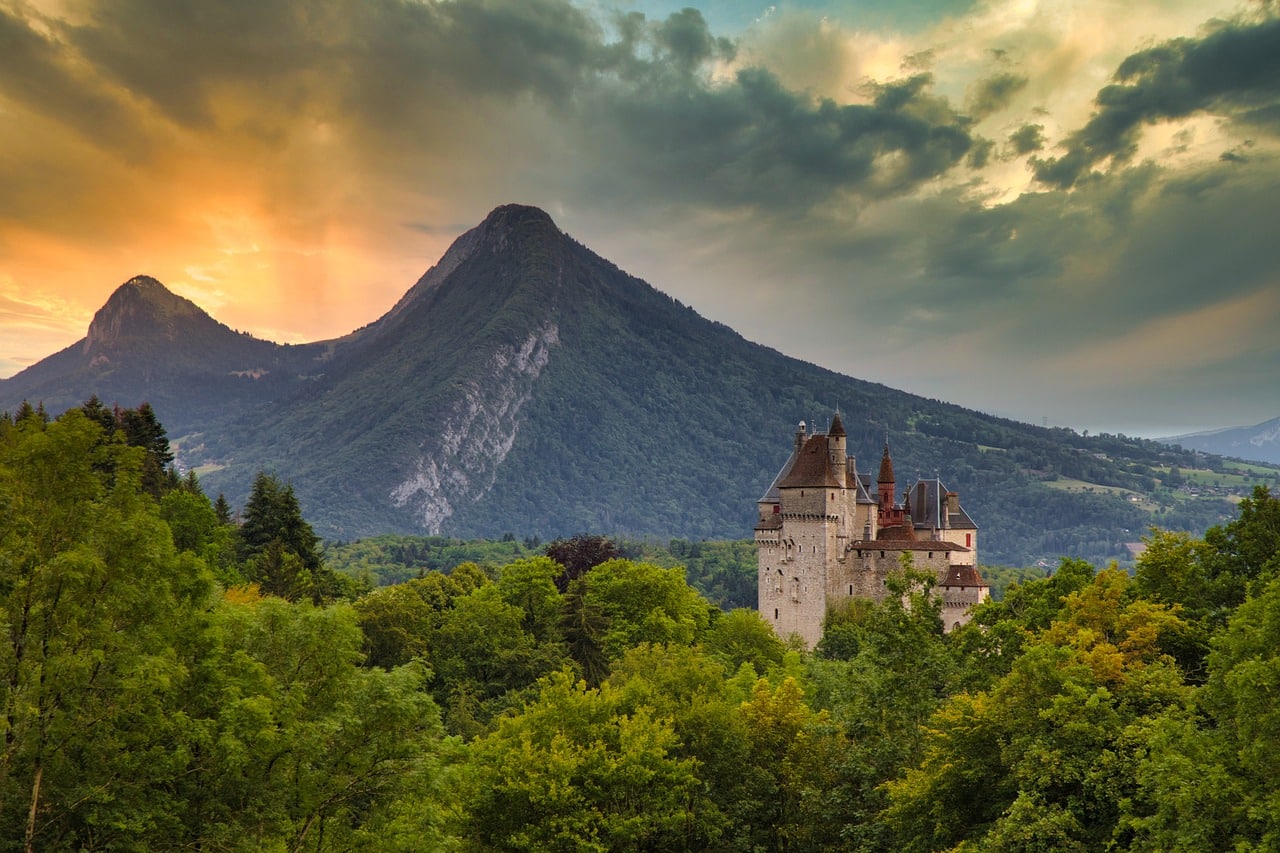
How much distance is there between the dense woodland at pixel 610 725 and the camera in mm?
18641

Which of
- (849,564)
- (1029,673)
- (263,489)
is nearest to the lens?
(1029,673)

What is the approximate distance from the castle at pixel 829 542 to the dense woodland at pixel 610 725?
1565 inches

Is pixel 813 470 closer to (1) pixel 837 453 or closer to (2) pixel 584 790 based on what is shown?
(1) pixel 837 453

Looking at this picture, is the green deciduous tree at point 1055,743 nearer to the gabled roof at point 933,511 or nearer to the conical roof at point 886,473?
the gabled roof at point 933,511

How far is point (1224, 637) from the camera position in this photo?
73.6ft

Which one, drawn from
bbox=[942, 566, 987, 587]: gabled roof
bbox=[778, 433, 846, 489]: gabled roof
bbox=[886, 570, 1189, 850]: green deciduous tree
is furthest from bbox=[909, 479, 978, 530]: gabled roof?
bbox=[886, 570, 1189, 850]: green deciduous tree

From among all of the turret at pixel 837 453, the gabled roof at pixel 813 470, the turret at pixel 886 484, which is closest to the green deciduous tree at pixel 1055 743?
the gabled roof at pixel 813 470

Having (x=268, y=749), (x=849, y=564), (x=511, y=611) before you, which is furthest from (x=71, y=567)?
(x=849, y=564)

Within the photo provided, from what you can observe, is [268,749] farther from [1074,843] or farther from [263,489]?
[263,489]

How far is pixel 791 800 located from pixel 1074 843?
11.0 meters

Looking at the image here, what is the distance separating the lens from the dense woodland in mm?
18641

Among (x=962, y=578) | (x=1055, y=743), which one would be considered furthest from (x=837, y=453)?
(x=1055, y=743)

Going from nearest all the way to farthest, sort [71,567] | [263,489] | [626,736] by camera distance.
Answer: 1. [71,567]
2. [626,736]
3. [263,489]

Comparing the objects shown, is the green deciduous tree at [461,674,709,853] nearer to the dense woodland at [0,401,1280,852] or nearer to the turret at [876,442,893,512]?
the dense woodland at [0,401,1280,852]
